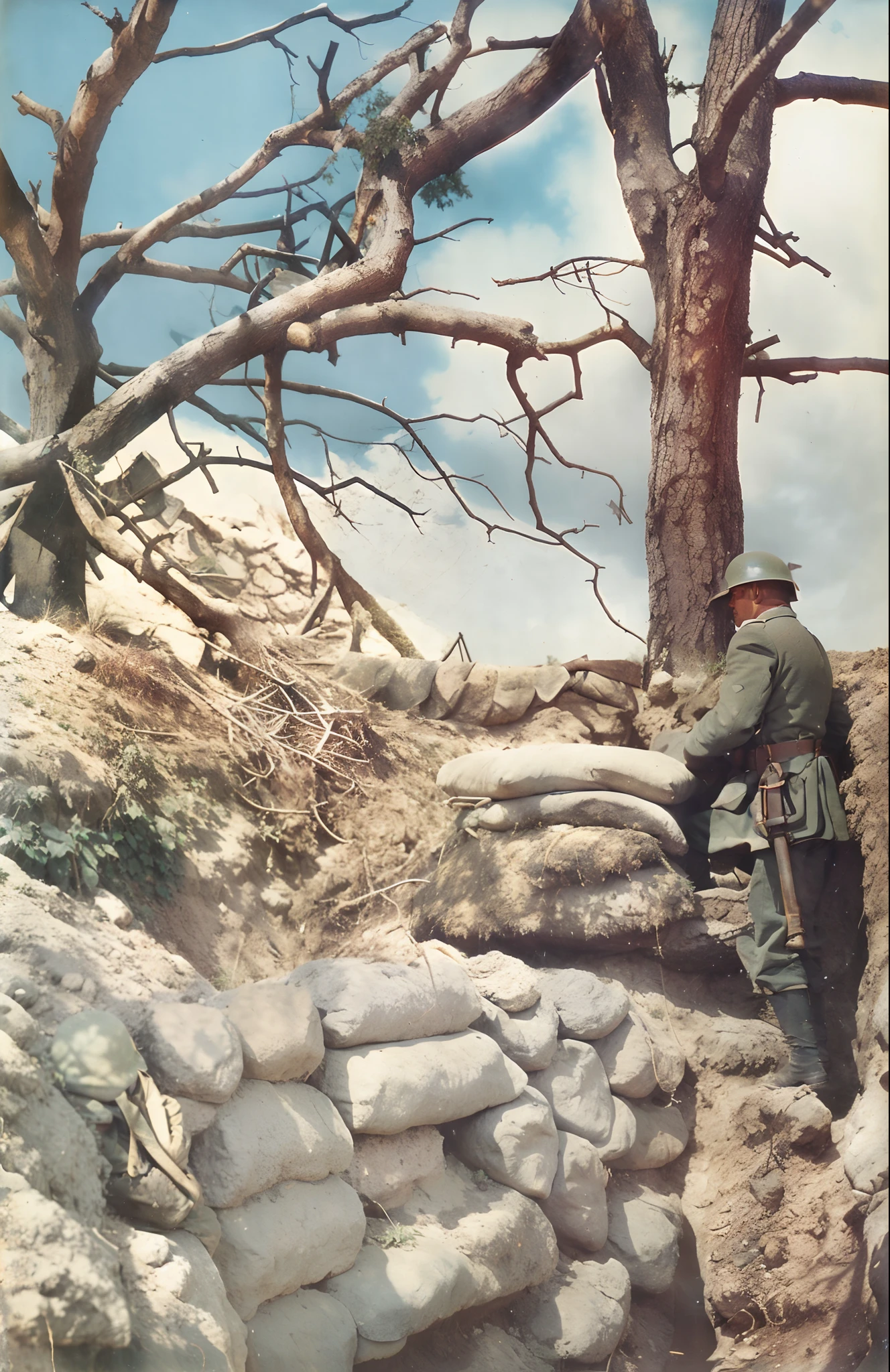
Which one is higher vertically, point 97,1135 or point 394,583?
point 394,583

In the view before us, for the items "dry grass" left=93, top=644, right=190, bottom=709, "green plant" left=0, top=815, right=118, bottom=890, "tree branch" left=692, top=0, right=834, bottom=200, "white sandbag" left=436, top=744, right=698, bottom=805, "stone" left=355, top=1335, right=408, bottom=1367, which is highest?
"tree branch" left=692, top=0, right=834, bottom=200

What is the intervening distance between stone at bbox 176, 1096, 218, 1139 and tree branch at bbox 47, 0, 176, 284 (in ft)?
9.89

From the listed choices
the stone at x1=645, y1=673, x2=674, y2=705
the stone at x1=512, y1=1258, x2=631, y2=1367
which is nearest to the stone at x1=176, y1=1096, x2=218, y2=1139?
the stone at x1=512, y1=1258, x2=631, y2=1367

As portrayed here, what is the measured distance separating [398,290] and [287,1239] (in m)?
3.21

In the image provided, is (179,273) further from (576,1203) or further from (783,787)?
(576,1203)

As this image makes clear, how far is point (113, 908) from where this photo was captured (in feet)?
9.04

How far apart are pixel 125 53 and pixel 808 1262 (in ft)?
15.4

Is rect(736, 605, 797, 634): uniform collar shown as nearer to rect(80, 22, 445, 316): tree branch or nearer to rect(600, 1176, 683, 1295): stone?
rect(600, 1176, 683, 1295): stone

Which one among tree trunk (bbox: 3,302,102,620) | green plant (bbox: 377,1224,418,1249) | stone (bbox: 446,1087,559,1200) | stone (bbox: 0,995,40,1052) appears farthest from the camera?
tree trunk (bbox: 3,302,102,620)

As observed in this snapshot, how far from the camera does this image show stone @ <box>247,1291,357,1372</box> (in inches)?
86.7

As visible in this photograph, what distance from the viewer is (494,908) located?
347cm

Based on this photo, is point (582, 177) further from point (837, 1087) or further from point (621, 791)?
point (837, 1087)

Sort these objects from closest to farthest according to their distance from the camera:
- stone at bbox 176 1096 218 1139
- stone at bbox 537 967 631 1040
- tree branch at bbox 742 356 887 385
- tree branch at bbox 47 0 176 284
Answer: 1. stone at bbox 176 1096 218 1139
2. tree branch at bbox 742 356 887 385
3. stone at bbox 537 967 631 1040
4. tree branch at bbox 47 0 176 284

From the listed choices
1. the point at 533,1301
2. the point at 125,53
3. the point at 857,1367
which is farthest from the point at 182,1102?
the point at 125,53
